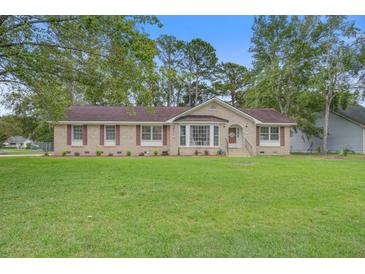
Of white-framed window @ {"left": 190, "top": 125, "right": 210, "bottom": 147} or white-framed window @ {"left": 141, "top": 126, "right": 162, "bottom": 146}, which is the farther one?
white-framed window @ {"left": 141, "top": 126, "right": 162, "bottom": 146}

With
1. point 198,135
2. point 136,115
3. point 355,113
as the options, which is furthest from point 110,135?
point 355,113

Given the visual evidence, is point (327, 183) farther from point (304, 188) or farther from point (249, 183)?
point (249, 183)

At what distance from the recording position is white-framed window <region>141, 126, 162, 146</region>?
68.1 ft

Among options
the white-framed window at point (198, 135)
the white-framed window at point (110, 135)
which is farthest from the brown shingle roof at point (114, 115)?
the white-framed window at point (198, 135)

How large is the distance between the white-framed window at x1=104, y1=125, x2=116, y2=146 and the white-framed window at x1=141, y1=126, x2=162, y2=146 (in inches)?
91.2

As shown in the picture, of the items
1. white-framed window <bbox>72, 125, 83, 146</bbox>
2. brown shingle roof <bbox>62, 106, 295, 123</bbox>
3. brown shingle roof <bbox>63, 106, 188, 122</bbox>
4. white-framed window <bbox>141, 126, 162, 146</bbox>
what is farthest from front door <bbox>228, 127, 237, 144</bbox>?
white-framed window <bbox>72, 125, 83, 146</bbox>

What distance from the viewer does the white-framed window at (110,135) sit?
20469mm

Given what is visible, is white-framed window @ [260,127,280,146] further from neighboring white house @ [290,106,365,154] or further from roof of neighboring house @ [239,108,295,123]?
neighboring white house @ [290,106,365,154]

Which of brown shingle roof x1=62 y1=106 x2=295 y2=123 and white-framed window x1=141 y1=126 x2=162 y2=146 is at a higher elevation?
brown shingle roof x1=62 y1=106 x2=295 y2=123

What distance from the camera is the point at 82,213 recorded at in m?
4.75

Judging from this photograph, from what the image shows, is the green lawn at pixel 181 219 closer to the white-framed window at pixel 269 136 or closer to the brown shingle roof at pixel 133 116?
the brown shingle roof at pixel 133 116

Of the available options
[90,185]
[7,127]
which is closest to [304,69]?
[90,185]

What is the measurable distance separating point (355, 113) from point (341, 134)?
3721 millimetres

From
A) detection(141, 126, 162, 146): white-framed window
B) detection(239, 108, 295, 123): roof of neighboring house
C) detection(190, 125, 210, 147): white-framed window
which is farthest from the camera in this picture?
detection(239, 108, 295, 123): roof of neighboring house
